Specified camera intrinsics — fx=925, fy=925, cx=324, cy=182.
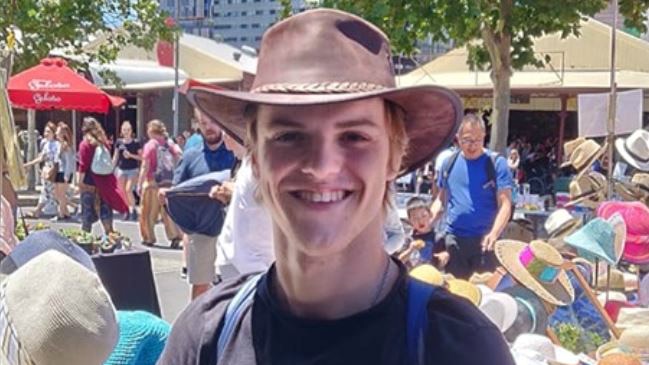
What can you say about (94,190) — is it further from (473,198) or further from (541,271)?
(541,271)

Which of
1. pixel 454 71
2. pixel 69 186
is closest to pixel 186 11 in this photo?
pixel 454 71

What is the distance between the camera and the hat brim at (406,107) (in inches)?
51.3

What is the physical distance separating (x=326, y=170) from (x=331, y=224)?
0.08 m

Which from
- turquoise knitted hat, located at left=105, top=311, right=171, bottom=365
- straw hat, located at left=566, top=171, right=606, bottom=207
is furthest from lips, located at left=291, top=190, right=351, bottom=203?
straw hat, located at left=566, top=171, right=606, bottom=207

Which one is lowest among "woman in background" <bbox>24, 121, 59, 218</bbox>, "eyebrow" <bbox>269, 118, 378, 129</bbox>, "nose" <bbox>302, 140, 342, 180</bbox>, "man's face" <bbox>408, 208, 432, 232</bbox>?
"woman in background" <bbox>24, 121, 59, 218</bbox>

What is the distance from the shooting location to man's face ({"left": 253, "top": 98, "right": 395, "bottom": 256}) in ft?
4.29

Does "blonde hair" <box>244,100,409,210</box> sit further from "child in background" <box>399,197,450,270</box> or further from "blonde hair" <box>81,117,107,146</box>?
"blonde hair" <box>81,117,107,146</box>

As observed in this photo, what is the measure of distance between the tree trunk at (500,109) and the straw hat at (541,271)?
22.9 ft

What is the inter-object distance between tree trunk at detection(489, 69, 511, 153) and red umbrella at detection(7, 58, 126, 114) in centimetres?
564

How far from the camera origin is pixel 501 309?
3.12m

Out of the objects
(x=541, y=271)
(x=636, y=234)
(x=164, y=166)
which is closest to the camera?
(x=541, y=271)

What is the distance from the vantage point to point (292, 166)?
1.33 metres

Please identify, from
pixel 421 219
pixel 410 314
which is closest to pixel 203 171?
pixel 421 219

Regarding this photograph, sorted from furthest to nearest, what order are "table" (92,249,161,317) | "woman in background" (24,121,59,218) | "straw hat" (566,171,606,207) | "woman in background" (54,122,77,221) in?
"woman in background" (24,121,59,218)
"woman in background" (54,122,77,221)
"straw hat" (566,171,606,207)
"table" (92,249,161,317)
